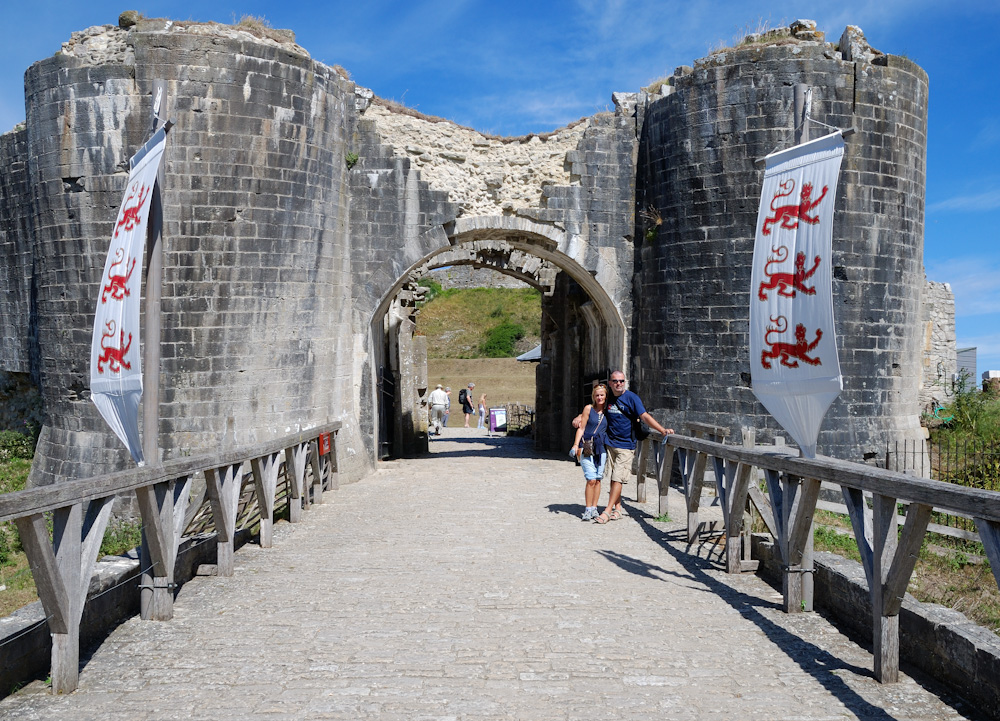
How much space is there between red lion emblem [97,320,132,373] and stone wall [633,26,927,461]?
8.64 metres

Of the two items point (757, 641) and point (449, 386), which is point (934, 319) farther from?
point (449, 386)

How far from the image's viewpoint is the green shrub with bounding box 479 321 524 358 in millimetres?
41375

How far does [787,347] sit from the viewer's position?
5059 millimetres

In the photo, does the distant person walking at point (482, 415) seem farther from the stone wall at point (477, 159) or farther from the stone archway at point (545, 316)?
the stone wall at point (477, 159)

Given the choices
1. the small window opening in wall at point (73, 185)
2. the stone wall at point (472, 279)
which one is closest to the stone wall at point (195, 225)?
the small window opening in wall at point (73, 185)

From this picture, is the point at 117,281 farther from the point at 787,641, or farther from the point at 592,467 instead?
the point at 592,467

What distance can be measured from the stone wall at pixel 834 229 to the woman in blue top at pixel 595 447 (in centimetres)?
360

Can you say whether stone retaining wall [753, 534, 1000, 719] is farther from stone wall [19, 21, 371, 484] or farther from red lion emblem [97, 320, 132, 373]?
stone wall [19, 21, 371, 484]

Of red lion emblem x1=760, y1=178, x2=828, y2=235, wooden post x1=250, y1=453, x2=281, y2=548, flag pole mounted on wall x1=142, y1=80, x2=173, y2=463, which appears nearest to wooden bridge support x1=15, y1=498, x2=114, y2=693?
flag pole mounted on wall x1=142, y1=80, x2=173, y2=463

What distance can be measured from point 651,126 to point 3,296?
1101 centimetres

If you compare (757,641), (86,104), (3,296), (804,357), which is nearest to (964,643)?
(757,641)

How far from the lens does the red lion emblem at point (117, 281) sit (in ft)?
16.8

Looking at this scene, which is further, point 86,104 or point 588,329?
point 588,329

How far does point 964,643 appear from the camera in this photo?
12.6ft
